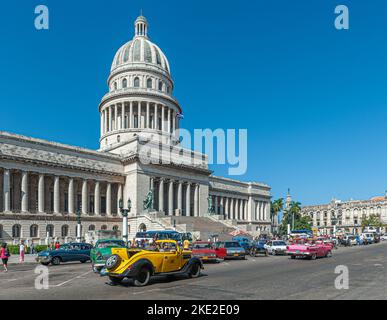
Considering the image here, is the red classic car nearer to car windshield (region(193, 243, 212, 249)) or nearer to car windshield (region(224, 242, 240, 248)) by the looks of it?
car windshield (region(193, 243, 212, 249))

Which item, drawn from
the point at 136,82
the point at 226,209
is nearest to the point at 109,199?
the point at 136,82

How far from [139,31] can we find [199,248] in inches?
3100

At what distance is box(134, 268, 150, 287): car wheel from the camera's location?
50.8 feet

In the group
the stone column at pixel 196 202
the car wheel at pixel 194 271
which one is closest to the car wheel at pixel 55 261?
the car wheel at pixel 194 271

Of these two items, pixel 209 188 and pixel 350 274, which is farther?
pixel 209 188

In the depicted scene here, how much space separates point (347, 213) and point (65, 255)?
134 meters

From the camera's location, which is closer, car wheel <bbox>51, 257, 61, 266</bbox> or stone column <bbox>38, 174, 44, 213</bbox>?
car wheel <bbox>51, 257, 61, 266</bbox>

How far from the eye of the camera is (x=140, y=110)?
81.3 meters

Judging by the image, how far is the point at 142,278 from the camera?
15.6 m

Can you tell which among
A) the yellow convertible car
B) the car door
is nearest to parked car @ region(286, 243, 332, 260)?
the yellow convertible car

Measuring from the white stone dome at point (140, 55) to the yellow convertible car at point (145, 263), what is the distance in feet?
240

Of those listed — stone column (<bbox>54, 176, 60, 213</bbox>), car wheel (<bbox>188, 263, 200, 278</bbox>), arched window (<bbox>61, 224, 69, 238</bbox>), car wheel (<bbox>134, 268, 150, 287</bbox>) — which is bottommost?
arched window (<bbox>61, 224, 69, 238</bbox>)
